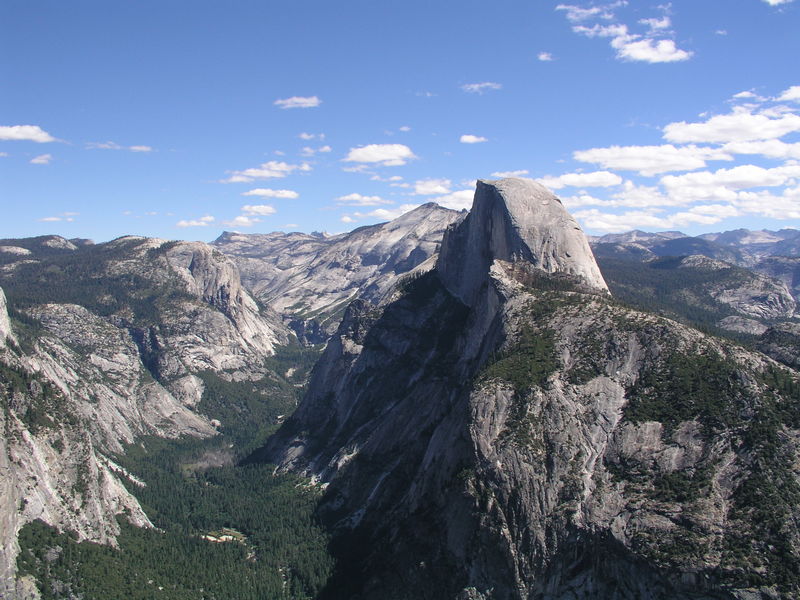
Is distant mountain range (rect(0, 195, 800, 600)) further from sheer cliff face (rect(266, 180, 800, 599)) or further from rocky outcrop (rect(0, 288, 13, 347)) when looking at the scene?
rocky outcrop (rect(0, 288, 13, 347))

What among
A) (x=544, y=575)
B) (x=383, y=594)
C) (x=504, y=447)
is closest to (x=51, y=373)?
(x=383, y=594)

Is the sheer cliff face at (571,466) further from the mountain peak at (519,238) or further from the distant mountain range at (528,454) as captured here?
the mountain peak at (519,238)

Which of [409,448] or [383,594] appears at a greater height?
[409,448]

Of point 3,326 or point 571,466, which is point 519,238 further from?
point 3,326

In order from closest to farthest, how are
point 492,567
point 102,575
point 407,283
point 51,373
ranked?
1. point 492,567
2. point 102,575
3. point 51,373
4. point 407,283

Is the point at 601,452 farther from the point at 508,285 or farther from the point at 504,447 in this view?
the point at 508,285

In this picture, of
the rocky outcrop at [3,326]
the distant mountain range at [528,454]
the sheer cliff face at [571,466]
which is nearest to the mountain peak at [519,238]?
the distant mountain range at [528,454]

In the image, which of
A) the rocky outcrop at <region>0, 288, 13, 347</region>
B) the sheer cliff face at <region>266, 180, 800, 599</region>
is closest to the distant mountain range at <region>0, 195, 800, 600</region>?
the sheer cliff face at <region>266, 180, 800, 599</region>

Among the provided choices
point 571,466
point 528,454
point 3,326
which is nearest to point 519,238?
point 528,454
